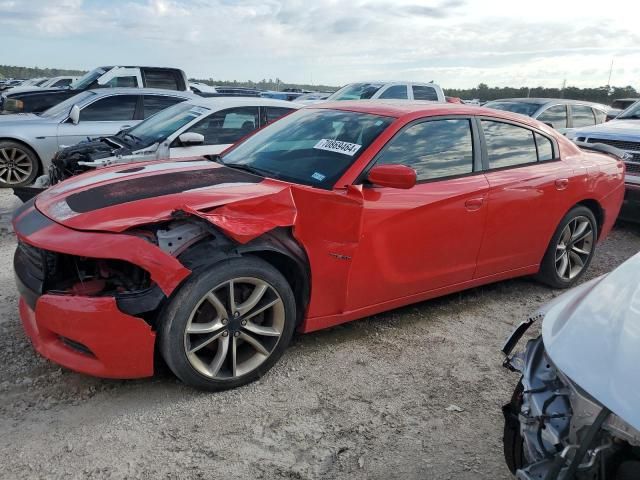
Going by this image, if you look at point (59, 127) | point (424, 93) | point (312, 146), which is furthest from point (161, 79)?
point (312, 146)

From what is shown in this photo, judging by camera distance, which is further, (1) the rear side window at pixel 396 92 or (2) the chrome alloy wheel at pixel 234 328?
(1) the rear side window at pixel 396 92

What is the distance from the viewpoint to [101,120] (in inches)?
338

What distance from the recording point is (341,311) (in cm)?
348

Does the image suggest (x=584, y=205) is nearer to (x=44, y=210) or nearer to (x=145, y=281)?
(x=145, y=281)

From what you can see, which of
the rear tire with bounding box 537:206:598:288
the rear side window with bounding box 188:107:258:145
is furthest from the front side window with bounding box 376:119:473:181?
the rear side window with bounding box 188:107:258:145

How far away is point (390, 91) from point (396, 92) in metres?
0.15

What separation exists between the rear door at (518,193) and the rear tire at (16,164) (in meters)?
6.92

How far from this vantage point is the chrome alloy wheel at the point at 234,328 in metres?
2.99

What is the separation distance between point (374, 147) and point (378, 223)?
0.51 meters

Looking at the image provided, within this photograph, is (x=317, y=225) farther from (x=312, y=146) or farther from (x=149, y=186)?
(x=149, y=186)

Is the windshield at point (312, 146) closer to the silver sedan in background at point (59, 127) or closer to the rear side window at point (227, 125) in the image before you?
the rear side window at point (227, 125)

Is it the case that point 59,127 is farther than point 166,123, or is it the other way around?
point 59,127

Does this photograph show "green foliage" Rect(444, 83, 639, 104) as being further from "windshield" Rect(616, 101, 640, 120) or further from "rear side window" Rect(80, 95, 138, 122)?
"rear side window" Rect(80, 95, 138, 122)

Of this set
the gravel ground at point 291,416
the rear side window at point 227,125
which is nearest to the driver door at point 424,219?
the gravel ground at point 291,416
